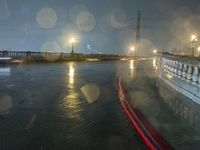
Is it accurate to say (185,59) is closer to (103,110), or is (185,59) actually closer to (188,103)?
(188,103)

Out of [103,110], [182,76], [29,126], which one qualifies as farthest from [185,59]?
[29,126]

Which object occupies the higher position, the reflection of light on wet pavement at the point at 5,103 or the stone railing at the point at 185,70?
the stone railing at the point at 185,70

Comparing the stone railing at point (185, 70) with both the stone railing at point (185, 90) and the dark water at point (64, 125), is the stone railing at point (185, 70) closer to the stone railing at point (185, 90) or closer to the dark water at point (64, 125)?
the stone railing at point (185, 90)

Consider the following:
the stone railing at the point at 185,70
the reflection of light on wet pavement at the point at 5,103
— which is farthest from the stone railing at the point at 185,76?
the reflection of light on wet pavement at the point at 5,103

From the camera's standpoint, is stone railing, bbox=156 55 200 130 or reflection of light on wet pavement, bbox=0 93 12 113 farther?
reflection of light on wet pavement, bbox=0 93 12 113

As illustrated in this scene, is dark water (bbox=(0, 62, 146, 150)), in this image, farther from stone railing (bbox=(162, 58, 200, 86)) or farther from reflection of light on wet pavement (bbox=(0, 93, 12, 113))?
stone railing (bbox=(162, 58, 200, 86))

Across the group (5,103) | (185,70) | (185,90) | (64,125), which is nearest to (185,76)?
(185,70)

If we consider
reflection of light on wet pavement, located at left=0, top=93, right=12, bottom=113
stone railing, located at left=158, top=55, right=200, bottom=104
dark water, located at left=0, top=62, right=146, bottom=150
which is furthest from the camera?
stone railing, located at left=158, top=55, right=200, bottom=104

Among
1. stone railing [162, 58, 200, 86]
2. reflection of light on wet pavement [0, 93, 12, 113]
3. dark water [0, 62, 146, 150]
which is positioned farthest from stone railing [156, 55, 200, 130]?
reflection of light on wet pavement [0, 93, 12, 113]

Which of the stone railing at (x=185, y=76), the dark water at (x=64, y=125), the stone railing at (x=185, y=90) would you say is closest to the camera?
the dark water at (x=64, y=125)

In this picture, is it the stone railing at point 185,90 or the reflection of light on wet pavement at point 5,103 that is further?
the reflection of light on wet pavement at point 5,103

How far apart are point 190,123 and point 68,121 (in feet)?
10.8

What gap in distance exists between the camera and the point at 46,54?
65.0m

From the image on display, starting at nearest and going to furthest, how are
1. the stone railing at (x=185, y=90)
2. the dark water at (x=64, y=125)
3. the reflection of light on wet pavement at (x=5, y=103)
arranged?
1. the dark water at (x=64, y=125)
2. the stone railing at (x=185, y=90)
3. the reflection of light on wet pavement at (x=5, y=103)
